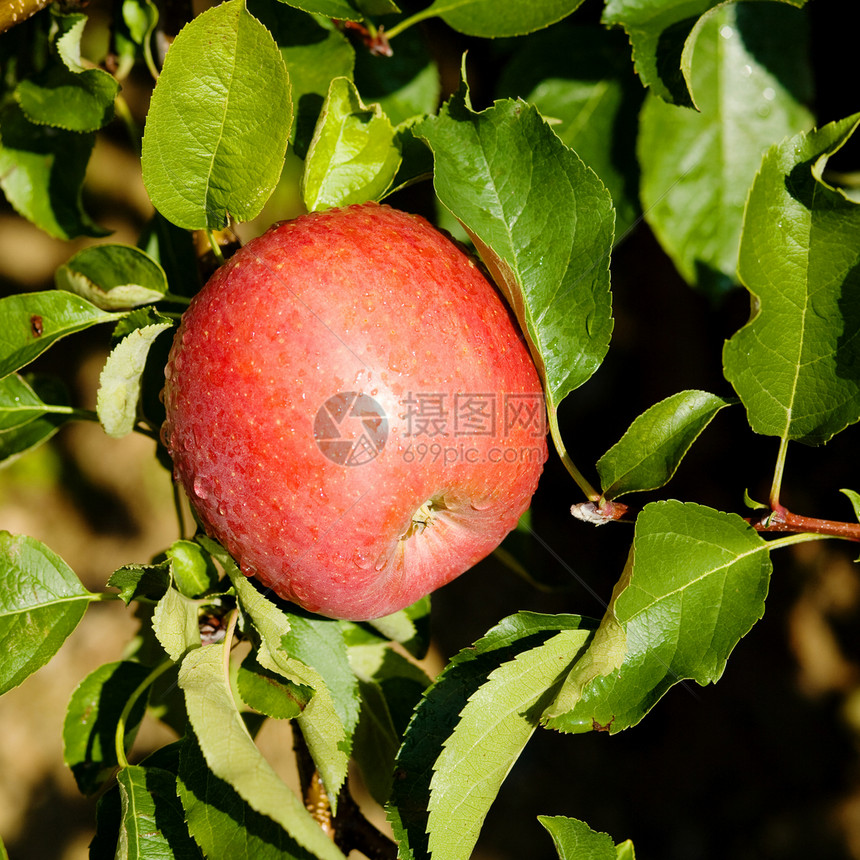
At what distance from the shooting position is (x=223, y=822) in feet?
2.52

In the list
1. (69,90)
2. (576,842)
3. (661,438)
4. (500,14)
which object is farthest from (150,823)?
(500,14)

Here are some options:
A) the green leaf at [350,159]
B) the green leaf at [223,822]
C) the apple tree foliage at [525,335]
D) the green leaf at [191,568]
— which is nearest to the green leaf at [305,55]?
the apple tree foliage at [525,335]

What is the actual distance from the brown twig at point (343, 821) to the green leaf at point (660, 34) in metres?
0.87

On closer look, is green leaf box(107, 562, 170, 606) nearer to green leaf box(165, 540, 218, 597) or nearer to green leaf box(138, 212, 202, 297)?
green leaf box(165, 540, 218, 597)

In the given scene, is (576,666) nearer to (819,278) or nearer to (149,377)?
(819,278)

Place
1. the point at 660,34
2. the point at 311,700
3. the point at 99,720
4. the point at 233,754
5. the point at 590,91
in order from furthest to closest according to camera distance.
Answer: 1. the point at 590,91
2. the point at 99,720
3. the point at 660,34
4. the point at 311,700
5. the point at 233,754

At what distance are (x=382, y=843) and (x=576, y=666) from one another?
422 millimetres

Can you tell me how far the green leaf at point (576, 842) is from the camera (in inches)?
30.2

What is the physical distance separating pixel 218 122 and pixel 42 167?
0.43 m

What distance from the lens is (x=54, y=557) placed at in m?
0.92

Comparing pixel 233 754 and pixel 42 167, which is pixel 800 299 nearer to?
pixel 233 754

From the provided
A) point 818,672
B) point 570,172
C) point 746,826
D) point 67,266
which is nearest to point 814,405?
point 570,172

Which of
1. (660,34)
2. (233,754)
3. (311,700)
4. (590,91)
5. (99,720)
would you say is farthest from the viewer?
(590,91)

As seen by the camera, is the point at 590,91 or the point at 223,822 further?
the point at 590,91
